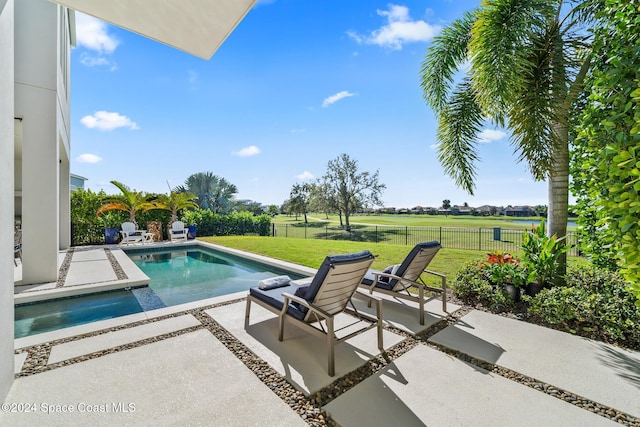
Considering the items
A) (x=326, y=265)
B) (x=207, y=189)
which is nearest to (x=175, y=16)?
(x=326, y=265)

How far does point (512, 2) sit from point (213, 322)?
7.52 metres

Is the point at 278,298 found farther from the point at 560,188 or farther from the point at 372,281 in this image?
the point at 560,188

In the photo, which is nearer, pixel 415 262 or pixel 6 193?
pixel 6 193

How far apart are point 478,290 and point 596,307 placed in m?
1.55

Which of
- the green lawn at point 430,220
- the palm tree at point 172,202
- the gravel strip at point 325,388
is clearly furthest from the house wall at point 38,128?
the green lawn at point 430,220

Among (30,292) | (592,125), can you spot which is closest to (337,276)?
(592,125)

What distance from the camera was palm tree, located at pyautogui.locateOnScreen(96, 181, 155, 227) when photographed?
14.0m

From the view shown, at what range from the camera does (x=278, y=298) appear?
13.0 ft

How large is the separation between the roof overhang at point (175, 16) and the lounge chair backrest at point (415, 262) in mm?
4058

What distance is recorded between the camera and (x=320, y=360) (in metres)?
3.27

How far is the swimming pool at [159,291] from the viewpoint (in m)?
4.88

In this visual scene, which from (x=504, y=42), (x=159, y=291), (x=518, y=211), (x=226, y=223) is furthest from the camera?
(x=518, y=211)

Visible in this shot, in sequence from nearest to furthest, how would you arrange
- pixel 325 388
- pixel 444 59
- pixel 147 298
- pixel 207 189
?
pixel 325 388
pixel 147 298
pixel 444 59
pixel 207 189

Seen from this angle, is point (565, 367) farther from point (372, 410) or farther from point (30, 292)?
point (30, 292)
